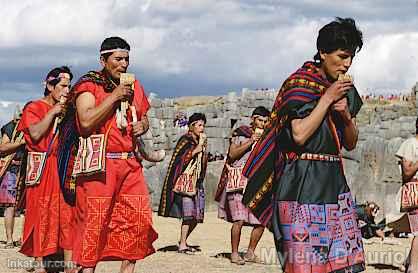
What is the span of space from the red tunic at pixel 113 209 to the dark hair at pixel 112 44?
25cm

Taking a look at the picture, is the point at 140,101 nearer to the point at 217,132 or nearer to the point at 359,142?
the point at 359,142

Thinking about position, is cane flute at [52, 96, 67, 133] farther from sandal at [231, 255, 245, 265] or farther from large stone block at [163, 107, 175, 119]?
large stone block at [163, 107, 175, 119]

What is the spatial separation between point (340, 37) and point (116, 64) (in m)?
1.83

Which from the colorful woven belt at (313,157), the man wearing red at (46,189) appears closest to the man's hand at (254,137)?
the man wearing red at (46,189)

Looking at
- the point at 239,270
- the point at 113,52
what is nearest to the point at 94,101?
the point at 113,52

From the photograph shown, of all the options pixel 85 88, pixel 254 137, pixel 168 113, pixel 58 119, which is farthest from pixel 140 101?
pixel 168 113

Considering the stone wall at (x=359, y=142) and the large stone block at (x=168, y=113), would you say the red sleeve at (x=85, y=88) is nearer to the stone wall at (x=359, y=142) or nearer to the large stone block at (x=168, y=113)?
the stone wall at (x=359, y=142)

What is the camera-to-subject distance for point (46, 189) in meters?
7.41

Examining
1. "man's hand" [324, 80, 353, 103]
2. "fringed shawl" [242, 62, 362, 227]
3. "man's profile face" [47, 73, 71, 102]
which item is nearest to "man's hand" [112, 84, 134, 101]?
"fringed shawl" [242, 62, 362, 227]

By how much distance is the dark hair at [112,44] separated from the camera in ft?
19.6

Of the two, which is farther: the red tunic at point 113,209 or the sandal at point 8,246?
the sandal at point 8,246

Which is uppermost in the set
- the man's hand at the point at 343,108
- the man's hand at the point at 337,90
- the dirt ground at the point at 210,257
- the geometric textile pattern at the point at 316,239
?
the man's hand at the point at 337,90

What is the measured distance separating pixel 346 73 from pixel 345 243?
88cm

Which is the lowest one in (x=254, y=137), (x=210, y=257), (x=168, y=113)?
(x=210, y=257)
